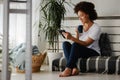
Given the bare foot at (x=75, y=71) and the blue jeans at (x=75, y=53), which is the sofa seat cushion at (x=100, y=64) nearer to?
the blue jeans at (x=75, y=53)

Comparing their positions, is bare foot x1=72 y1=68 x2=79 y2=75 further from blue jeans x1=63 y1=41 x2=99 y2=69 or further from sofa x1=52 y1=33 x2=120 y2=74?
sofa x1=52 y1=33 x2=120 y2=74

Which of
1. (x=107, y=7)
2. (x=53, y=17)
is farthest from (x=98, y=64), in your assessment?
(x=107, y=7)

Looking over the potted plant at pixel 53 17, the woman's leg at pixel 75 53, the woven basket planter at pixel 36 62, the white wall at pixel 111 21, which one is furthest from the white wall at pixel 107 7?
the woven basket planter at pixel 36 62

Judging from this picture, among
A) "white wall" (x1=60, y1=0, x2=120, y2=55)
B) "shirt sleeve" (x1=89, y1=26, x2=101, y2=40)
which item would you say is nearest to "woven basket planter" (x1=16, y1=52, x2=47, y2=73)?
"shirt sleeve" (x1=89, y1=26, x2=101, y2=40)

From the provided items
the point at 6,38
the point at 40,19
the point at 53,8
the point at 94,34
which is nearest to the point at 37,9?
the point at 40,19

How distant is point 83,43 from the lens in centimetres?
362

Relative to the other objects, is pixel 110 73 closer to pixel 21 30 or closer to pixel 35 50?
pixel 35 50

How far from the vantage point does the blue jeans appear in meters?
3.53

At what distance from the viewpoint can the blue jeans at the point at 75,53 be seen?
3.53m

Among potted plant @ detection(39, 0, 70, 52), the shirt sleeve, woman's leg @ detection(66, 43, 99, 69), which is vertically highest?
potted plant @ detection(39, 0, 70, 52)

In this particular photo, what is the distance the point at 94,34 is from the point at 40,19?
147 centimetres

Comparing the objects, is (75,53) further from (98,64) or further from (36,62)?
(36,62)

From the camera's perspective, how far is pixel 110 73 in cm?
375

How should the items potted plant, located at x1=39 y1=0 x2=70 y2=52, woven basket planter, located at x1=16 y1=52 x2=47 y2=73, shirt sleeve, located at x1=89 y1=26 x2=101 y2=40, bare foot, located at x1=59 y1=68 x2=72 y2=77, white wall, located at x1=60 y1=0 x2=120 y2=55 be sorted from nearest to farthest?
bare foot, located at x1=59 y1=68 x2=72 y2=77 → shirt sleeve, located at x1=89 y1=26 x2=101 y2=40 → woven basket planter, located at x1=16 y1=52 x2=47 y2=73 → potted plant, located at x1=39 y1=0 x2=70 y2=52 → white wall, located at x1=60 y1=0 x2=120 y2=55
